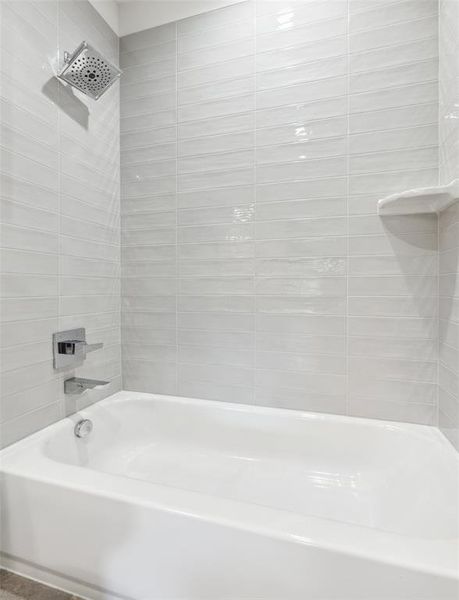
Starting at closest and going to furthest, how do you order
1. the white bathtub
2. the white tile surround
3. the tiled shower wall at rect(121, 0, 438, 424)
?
the white bathtub
the white tile surround
the tiled shower wall at rect(121, 0, 438, 424)

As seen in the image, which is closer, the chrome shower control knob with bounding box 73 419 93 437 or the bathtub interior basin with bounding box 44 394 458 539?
the bathtub interior basin with bounding box 44 394 458 539

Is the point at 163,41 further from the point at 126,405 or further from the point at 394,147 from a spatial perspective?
the point at 126,405

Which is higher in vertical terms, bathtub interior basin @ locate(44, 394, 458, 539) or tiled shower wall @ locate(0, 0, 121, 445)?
tiled shower wall @ locate(0, 0, 121, 445)

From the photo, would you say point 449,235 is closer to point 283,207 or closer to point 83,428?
point 283,207

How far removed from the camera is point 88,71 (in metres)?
1.45

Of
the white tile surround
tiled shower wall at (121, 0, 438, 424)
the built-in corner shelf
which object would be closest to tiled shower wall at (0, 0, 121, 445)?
the white tile surround

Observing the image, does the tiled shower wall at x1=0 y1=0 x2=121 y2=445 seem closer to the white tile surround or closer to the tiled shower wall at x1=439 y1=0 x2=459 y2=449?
the white tile surround

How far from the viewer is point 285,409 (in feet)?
5.41

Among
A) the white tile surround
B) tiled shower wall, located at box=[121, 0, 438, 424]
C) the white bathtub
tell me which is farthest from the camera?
tiled shower wall, located at box=[121, 0, 438, 424]

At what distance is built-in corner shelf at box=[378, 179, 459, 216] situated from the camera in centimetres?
119

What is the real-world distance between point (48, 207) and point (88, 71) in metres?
0.65

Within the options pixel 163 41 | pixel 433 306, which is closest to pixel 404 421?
pixel 433 306

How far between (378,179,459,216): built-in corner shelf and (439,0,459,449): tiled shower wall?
4 centimetres

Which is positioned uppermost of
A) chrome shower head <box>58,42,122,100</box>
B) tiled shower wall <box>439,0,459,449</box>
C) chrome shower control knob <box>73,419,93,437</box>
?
chrome shower head <box>58,42,122,100</box>
